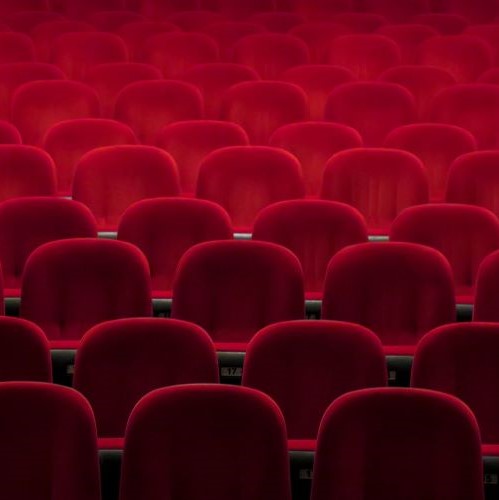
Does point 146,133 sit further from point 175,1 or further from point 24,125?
point 175,1

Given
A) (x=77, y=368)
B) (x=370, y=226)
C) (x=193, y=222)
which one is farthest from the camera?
(x=370, y=226)

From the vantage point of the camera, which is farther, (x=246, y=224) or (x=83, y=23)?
(x=83, y=23)

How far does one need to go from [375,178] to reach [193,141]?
2.20ft

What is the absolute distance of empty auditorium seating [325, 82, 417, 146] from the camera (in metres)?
4.38

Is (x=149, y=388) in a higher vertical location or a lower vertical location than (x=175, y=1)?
lower

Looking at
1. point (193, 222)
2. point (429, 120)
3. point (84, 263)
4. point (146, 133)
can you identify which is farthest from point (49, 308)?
point (429, 120)

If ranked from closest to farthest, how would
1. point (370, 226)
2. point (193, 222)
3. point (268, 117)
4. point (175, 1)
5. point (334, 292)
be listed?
point (334, 292)
point (193, 222)
point (370, 226)
point (268, 117)
point (175, 1)

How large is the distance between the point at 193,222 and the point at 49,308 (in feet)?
1.64

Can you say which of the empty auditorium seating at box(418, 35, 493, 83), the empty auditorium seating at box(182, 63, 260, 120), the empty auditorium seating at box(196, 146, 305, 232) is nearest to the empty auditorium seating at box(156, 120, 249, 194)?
the empty auditorium seating at box(196, 146, 305, 232)

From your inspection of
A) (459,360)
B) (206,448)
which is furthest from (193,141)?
(206,448)

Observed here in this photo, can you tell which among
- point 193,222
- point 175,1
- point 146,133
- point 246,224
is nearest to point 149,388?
point 193,222

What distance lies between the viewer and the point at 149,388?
99.6 inches

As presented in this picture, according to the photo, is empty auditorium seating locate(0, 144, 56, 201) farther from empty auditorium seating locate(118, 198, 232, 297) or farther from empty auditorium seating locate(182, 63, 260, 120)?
empty auditorium seating locate(182, 63, 260, 120)

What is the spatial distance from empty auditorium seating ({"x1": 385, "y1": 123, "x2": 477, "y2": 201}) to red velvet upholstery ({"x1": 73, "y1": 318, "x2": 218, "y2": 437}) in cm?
173
